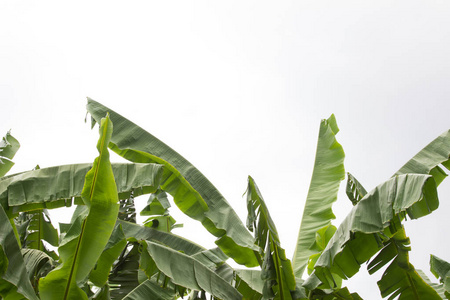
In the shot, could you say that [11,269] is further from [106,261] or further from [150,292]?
[150,292]

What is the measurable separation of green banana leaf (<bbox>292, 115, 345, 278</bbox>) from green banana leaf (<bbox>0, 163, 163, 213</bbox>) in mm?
1928

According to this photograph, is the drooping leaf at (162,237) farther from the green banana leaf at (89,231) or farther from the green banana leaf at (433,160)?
the green banana leaf at (433,160)

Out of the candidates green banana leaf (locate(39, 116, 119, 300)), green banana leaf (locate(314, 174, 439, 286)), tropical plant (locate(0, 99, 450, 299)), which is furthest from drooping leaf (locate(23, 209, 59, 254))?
green banana leaf (locate(314, 174, 439, 286))

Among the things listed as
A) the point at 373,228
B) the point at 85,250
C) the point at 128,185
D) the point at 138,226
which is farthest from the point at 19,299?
the point at 373,228

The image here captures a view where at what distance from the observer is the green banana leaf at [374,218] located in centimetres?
334

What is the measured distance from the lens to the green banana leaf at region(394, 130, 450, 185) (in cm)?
447

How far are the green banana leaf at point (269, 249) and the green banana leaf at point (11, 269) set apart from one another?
177 centimetres

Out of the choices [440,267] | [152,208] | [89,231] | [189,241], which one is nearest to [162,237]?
[189,241]

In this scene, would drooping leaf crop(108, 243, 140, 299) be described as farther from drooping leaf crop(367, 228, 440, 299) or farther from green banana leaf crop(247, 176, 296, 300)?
drooping leaf crop(367, 228, 440, 299)

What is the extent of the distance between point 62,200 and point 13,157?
247 cm

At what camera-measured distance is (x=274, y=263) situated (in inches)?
163

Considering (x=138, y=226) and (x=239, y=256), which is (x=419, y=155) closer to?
(x=239, y=256)

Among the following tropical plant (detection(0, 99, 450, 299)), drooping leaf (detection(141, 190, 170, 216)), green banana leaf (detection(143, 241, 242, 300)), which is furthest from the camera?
drooping leaf (detection(141, 190, 170, 216))

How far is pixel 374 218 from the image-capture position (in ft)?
11.7
